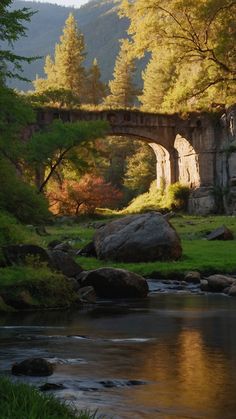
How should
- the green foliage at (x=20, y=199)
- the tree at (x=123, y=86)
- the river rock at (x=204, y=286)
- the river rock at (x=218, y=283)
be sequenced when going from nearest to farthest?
the green foliage at (x=20, y=199) < the river rock at (x=218, y=283) < the river rock at (x=204, y=286) < the tree at (x=123, y=86)

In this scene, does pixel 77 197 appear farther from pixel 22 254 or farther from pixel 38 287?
pixel 38 287

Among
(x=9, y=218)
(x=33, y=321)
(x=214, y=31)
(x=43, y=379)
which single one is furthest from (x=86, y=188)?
(x=43, y=379)

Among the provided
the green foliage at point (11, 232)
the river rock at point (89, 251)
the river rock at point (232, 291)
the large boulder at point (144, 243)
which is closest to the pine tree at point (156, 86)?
the river rock at point (89, 251)

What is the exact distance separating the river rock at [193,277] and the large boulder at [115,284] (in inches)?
114

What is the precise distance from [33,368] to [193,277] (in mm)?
11989

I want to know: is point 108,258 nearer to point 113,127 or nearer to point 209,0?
point 209,0

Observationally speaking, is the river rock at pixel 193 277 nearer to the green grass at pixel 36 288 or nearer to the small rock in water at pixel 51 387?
the green grass at pixel 36 288

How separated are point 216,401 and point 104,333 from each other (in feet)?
15.4

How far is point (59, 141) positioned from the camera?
4312 cm

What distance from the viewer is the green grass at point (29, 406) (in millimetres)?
5082

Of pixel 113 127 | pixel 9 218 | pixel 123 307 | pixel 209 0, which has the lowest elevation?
pixel 123 307

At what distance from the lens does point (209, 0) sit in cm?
3341

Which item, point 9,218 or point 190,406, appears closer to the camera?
point 190,406

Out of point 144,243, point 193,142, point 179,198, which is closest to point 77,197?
point 179,198
